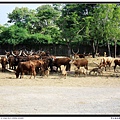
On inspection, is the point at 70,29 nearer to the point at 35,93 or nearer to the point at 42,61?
the point at 42,61

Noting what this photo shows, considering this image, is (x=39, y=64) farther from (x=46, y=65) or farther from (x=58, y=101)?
(x=58, y=101)

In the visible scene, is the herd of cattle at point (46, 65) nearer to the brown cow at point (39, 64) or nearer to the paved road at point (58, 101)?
the brown cow at point (39, 64)

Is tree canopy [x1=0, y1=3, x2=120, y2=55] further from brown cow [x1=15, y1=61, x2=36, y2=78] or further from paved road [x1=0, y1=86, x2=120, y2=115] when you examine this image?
paved road [x1=0, y1=86, x2=120, y2=115]

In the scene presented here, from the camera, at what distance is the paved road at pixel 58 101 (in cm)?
689

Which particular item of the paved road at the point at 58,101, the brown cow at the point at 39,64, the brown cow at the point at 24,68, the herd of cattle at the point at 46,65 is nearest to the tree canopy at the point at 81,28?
the herd of cattle at the point at 46,65

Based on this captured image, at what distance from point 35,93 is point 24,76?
5.07 metres

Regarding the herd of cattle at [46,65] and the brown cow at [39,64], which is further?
the brown cow at [39,64]

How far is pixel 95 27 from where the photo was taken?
25.0m

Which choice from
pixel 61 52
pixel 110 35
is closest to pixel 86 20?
pixel 110 35

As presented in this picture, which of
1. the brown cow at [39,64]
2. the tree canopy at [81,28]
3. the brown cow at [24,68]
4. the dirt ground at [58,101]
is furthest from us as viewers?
the tree canopy at [81,28]

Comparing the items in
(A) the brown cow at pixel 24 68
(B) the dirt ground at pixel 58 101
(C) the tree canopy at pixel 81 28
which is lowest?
(B) the dirt ground at pixel 58 101

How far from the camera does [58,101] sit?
791 centimetres

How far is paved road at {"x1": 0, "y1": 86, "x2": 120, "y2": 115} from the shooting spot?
6.89 metres

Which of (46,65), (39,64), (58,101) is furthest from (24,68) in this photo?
(58,101)
